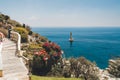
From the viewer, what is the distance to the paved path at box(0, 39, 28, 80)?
46.7 feet

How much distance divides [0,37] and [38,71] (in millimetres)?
12607

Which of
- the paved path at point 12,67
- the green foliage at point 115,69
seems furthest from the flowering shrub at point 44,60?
the green foliage at point 115,69

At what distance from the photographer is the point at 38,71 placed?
23797 mm

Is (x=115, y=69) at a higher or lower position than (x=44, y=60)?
lower

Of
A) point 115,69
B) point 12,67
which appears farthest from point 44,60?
point 115,69

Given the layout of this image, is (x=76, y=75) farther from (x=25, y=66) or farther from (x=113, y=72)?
(x=113, y=72)

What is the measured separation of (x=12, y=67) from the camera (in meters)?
16.3

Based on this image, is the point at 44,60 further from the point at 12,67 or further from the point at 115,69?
the point at 115,69

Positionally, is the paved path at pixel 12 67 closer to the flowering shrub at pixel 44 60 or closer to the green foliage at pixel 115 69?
the flowering shrub at pixel 44 60

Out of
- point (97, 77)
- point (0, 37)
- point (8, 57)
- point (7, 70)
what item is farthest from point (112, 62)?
point (0, 37)

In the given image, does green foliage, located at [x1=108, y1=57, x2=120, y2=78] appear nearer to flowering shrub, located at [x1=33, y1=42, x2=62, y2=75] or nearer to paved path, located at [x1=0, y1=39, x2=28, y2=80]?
flowering shrub, located at [x1=33, y1=42, x2=62, y2=75]

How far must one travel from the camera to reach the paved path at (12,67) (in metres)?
14.2

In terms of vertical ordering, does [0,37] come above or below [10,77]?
above

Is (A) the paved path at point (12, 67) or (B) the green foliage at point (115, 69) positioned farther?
(B) the green foliage at point (115, 69)
